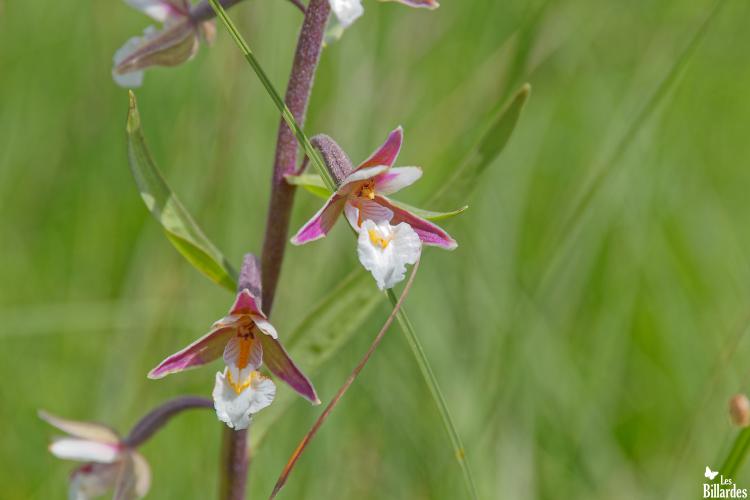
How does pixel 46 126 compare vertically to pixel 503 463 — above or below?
above

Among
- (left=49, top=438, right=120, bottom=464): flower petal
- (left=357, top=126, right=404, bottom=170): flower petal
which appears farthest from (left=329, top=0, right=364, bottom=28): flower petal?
(left=49, top=438, right=120, bottom=464): flower petal

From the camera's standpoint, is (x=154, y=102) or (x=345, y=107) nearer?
(x=345, y=107)

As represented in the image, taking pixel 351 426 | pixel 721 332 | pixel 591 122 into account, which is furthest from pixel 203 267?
pixel 591 122

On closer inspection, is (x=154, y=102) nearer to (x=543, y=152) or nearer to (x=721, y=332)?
(x=543, y=152)

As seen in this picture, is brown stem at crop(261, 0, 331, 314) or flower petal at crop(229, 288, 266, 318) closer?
flower petal at crop(229, 288, 266, 318)

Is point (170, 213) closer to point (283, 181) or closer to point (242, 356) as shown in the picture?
point (283, 181)

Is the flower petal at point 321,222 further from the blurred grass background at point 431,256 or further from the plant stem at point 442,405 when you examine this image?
the blurred grass background at point 431,256

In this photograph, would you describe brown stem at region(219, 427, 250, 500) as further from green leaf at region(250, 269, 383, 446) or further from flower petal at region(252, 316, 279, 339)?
flower petal at region(252, 316, 279, 339)

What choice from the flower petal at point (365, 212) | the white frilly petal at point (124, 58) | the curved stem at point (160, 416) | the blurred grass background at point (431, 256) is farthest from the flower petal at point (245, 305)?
the blurred grass background at point (431, 256)
